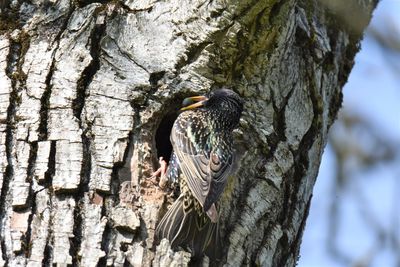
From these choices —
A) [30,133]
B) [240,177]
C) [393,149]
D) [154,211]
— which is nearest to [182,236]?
[154,211]

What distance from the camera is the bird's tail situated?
430cm

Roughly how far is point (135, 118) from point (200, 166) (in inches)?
27.5

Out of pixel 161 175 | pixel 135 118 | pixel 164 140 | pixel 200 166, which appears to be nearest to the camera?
pixel 135 118

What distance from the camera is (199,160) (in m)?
5.22

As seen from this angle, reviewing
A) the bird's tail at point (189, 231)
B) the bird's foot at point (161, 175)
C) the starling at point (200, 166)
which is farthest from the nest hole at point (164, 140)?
the bird's tail at point (189, 231)

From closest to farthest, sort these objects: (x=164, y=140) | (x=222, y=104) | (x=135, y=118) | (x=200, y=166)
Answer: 1. (x=135, y=118)
2. (x=200, y=166)
3. (x=222, y=104)
4. (x=164, y=140)

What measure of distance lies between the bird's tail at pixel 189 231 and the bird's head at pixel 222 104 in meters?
0.65

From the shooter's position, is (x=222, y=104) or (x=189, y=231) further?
(x=222, y=104)

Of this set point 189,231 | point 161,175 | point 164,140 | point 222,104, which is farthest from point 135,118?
point 164,140

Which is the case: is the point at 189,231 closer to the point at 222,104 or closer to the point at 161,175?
the point at 161,175

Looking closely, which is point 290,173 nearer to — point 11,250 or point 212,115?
point 212,115

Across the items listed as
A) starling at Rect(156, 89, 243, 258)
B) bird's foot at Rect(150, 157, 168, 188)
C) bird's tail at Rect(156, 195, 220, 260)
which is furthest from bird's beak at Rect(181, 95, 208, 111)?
bird's tail at Rect(156, 195, 220, 260)

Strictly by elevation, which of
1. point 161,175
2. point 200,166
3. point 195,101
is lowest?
point 161,175

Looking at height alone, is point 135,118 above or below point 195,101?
below
